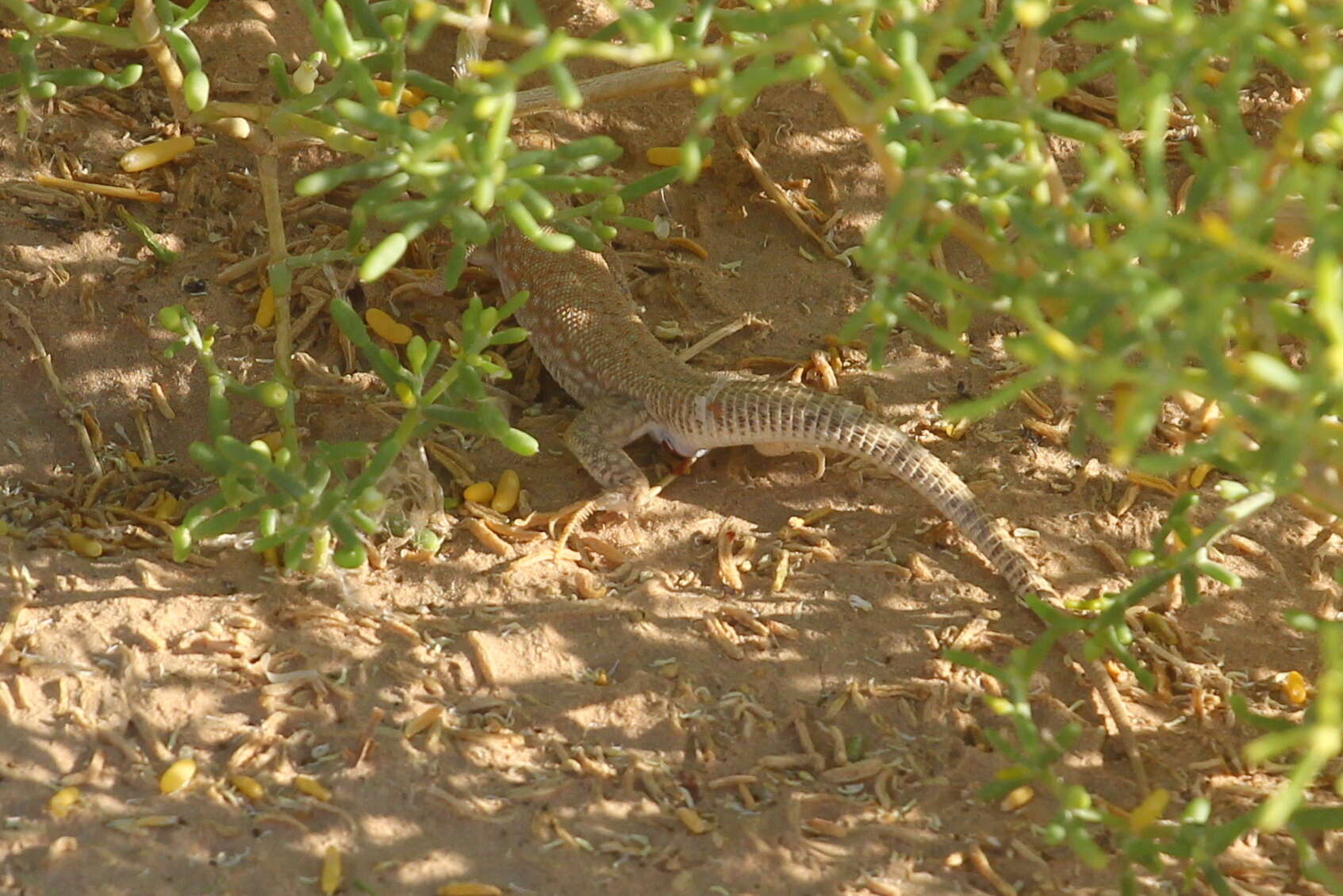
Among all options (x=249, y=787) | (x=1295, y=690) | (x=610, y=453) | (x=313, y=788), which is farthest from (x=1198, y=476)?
(x=249, y=787)

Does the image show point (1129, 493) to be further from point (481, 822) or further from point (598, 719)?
point (481, 822)

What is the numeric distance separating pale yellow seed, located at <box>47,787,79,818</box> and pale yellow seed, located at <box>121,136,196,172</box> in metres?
2.24

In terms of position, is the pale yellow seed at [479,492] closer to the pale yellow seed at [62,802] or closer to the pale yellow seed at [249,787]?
the pale yellow seed at [249,787]

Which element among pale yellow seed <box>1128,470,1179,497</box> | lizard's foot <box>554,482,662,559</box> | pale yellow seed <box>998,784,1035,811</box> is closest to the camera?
pale yellow seed <box>998,784,1035,811</box>

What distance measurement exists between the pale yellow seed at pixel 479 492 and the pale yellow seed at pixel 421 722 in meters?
0.97

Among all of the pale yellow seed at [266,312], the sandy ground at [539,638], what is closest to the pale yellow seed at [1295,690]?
the sandy ground at [539,638]

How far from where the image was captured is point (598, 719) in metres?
3.20

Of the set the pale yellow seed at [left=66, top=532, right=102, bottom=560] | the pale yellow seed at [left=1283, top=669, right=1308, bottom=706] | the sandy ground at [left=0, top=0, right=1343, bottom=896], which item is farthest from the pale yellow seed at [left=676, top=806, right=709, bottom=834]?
the pale yellow seed at [left=66, top=532, right=102, bottom=560]

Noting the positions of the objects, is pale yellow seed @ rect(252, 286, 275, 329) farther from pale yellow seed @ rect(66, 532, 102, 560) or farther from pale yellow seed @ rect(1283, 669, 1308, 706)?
pale yellow seed @ rect(1283, 669, 1308, 706)

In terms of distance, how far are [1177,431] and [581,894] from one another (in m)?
2.49

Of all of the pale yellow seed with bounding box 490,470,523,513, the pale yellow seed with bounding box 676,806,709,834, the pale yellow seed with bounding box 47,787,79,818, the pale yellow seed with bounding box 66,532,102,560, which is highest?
the pale yellow seed with bounding box 490,470,523,513

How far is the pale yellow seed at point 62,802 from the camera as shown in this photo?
9.13 ft

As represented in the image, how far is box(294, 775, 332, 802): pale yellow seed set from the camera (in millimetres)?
2900

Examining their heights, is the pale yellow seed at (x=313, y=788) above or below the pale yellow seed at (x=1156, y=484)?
below
